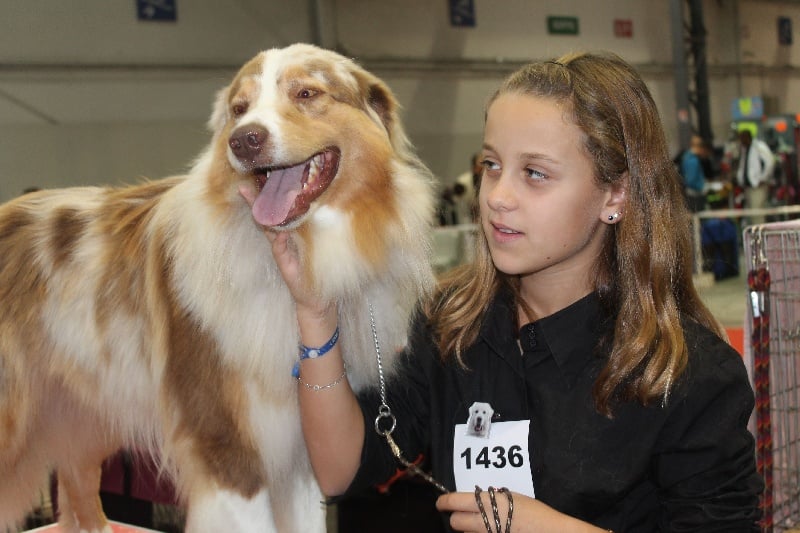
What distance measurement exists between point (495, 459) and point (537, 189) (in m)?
0.55

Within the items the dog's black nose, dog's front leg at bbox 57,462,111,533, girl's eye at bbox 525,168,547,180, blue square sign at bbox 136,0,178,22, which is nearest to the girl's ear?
girl's eye at bbox 525,168,547,180

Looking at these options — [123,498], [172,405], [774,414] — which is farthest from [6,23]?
[774,414]

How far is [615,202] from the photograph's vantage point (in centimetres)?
163

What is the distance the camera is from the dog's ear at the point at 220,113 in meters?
2.42

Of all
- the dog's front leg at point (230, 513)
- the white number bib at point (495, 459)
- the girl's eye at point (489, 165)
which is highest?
the girl's eye at point (489, 165)

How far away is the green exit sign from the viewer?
620 inches

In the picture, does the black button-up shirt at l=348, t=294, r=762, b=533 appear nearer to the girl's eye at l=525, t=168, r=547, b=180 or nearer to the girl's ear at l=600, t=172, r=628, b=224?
the girl's ear at l=600, t=172, r=628, b=224

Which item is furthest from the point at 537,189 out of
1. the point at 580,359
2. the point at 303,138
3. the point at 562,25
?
the point at 562,25

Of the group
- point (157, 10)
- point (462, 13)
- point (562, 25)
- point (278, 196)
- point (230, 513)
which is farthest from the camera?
point (562, 25)

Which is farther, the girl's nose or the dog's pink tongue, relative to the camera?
the dog's pink tongue

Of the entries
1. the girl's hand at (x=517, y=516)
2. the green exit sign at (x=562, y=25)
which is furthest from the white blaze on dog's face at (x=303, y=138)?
the green exit sign at (x=562, y=25)

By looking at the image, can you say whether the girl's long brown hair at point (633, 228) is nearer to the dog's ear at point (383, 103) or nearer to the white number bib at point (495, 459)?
the white number bib at point (495, 459)

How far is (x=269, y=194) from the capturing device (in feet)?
6.97

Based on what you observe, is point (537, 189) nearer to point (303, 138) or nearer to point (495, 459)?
point (495, 459)
